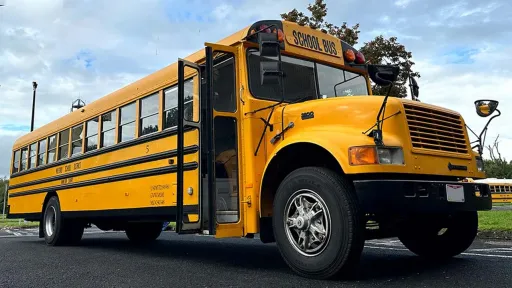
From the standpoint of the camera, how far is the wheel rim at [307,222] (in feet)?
12.0

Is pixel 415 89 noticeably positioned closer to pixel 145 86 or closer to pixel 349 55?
pixel 349 55

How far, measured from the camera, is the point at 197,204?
4.77 meters

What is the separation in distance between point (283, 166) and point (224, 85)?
3.99 ft

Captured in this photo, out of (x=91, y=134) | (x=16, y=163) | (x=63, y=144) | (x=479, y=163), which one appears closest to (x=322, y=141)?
(x=479, y=163)

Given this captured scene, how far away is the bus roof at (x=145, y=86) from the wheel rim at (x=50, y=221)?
1495mm

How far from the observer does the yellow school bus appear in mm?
3539

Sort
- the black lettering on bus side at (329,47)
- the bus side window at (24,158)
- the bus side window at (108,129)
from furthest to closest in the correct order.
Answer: the bus side window at (24,158) < the bus side window at (108,129) < the black lettering on bus side at (329,47)

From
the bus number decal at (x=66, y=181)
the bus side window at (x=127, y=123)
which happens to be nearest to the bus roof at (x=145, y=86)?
the bus side window at (x=127, y=123)

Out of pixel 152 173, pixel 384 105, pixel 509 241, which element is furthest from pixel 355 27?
pixel 384 105

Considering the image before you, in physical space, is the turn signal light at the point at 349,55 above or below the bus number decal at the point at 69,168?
above

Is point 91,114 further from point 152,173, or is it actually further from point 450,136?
point 450,136

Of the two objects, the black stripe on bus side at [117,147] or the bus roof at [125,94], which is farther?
the black stripe on bus side at [117,147]

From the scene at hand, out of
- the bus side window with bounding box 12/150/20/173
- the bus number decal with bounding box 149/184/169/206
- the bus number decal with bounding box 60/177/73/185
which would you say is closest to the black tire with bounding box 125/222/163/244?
the bus number decal with bounding box 60/177/73/185

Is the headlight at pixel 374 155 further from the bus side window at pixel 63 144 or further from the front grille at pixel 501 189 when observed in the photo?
the front grille at pixel 501 189
